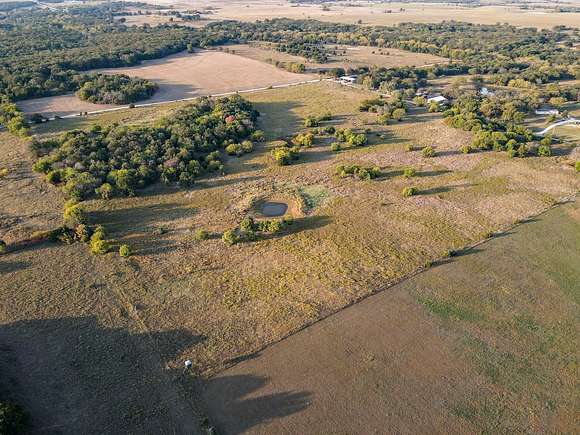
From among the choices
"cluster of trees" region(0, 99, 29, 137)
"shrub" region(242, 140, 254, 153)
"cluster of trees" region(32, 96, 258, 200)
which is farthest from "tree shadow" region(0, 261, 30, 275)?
"cluster of trees" region(0, 99, 29, 137)

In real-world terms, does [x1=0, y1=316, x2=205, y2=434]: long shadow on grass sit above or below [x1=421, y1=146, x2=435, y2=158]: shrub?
below

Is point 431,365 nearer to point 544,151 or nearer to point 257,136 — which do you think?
point 544,151

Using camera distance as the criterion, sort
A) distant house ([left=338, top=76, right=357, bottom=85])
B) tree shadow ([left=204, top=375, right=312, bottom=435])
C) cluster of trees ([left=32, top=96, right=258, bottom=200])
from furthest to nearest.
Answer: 1. distant house ([left=338, top=76, right=357, bottom=85])
2. cluster of trees ([left=32, top=96, right=258, bottom=200])
3. tree shadow ([left=204, top=375, right=312, bottom=435])

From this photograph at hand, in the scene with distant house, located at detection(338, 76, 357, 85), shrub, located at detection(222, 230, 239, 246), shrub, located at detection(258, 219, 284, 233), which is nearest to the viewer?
shrub, located at detection(222, 230, 239, 246)

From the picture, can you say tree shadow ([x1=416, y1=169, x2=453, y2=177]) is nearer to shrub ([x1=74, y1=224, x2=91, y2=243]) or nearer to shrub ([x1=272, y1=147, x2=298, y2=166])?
shrub ([x1=272, y1=147, x2=298, y2=166])

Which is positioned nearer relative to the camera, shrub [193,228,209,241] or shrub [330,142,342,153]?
shrub [193,228,209,241]

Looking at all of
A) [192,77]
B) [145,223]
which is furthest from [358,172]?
[192,77]

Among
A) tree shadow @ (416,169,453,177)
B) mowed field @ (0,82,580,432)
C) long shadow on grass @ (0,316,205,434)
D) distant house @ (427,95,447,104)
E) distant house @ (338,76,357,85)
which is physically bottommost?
long shadow on grass @ (0,316,205,434)
